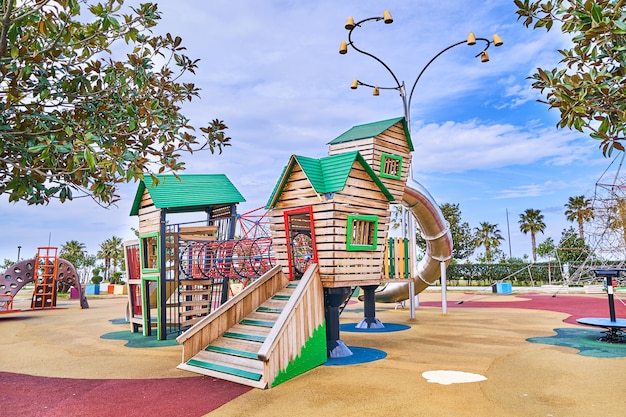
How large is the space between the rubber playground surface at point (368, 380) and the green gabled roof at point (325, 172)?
360 centimetres

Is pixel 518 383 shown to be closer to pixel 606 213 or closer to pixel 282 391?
pixel 282 391

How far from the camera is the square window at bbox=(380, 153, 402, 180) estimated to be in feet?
37.9

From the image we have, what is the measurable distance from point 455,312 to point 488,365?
1085 cm

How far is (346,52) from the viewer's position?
16453 millimetres

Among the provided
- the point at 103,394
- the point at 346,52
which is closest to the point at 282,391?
the point at 103,394

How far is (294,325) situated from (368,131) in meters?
6.04

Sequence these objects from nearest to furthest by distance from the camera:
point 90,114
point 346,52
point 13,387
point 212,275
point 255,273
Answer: point 90,114 < point 13,387 < point 255,273 < point 212,275 < point 346,52

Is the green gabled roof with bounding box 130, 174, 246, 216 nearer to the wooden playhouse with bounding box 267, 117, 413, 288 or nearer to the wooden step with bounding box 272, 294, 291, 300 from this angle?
the wooden playhouse with bounding box 267, 117, 413, 288

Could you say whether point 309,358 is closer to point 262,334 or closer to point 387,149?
point 262,334

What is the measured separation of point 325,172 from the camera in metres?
9.55

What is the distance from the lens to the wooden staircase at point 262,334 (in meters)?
7.43

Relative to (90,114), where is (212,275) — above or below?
below

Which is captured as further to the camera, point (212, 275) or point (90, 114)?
point (212, 275)

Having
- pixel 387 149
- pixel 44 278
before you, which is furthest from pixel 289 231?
pixel 44 278
